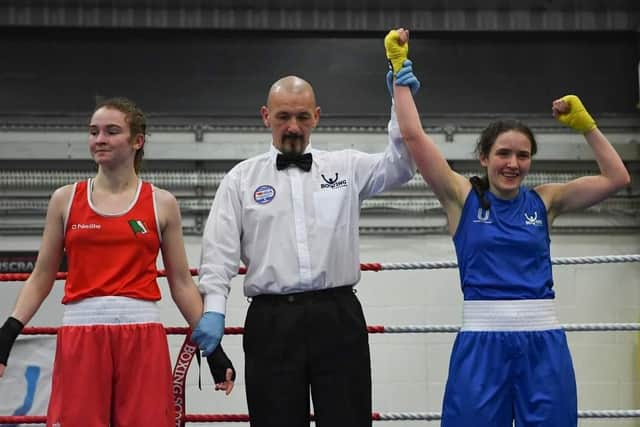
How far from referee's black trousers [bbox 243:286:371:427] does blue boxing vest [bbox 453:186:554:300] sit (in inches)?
13.9

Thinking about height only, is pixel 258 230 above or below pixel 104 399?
above

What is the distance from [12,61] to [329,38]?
197 centimetres

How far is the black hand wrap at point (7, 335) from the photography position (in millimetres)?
2111

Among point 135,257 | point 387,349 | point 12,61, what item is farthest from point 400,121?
point 12,61

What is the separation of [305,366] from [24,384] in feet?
9.95

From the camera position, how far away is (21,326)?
7.07 ft

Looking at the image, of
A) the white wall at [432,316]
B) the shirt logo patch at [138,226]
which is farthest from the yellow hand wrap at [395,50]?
the white wall at [432,316]

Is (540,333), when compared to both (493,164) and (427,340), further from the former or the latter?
(427,340)

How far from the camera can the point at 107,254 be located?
6.93 feet

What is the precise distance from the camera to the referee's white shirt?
7.17ft

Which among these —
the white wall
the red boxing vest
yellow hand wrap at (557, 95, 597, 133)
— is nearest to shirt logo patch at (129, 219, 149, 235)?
the red boxing vest

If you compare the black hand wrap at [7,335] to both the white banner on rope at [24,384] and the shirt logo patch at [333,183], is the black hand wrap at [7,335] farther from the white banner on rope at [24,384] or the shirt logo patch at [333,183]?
the white banner on rope at [24,384]

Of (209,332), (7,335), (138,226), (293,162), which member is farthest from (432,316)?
(7,335)

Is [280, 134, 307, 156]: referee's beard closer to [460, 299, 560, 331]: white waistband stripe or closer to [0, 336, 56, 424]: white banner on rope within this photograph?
[460, 299, 560, 331]: white waistband stripe
